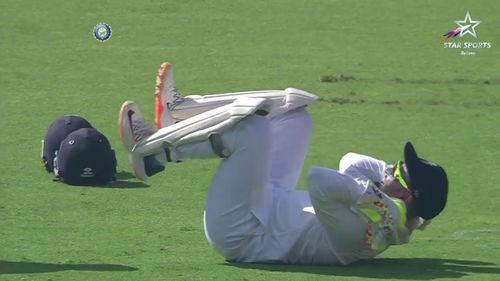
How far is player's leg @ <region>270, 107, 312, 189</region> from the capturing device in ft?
21.3

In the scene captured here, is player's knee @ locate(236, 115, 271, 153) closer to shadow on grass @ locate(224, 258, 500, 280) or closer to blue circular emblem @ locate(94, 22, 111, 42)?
shadow on grass @ locate(224, 258, 500, 280)

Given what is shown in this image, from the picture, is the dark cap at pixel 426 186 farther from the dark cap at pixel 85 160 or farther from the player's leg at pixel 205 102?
the dark cap at pixel 85 160

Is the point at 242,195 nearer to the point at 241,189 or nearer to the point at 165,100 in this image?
the point at 241,189

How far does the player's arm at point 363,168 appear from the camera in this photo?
19.9 feet

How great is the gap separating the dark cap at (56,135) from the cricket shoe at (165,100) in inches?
73.1

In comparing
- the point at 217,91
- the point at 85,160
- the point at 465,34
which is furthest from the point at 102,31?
the point at 85,160

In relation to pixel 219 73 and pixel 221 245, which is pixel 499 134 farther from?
pixel 221 245

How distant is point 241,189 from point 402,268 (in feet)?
2.91

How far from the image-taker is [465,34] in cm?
1291

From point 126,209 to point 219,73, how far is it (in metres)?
4.32

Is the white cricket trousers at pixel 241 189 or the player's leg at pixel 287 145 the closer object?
the white cricket trousers at pixel 241 189

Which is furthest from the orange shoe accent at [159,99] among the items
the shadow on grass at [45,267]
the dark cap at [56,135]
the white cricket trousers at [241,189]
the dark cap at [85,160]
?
the dark cap at [56,135]

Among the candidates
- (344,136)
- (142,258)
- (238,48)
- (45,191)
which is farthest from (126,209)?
(238,48)

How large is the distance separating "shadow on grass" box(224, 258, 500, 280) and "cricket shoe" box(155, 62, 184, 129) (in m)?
0.91
